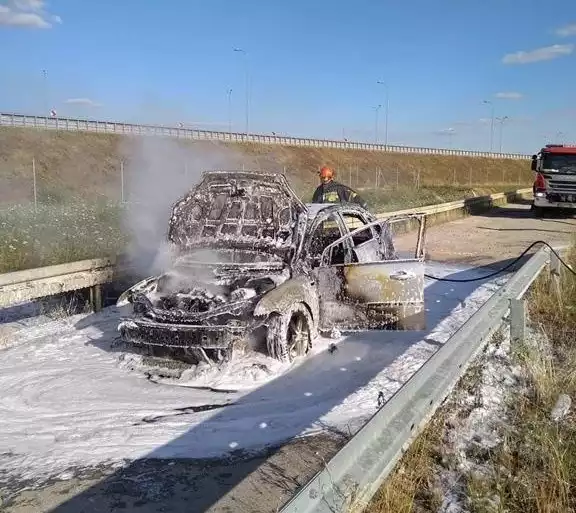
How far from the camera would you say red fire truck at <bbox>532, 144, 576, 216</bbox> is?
21688mm

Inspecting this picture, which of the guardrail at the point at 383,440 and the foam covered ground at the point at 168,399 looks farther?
the foam covered ground at the point at 168,399

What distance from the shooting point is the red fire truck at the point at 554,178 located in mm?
21688

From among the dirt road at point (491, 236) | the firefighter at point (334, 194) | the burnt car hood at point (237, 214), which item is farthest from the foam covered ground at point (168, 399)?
the dirt road at point (491, 236)

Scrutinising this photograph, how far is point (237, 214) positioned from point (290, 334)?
1841 millimetres

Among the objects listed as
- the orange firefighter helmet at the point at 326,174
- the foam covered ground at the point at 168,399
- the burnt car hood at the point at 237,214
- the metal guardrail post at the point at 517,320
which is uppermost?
the orange firefighter helmet at the point at 326,174

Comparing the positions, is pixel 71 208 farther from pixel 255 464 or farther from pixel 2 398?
pixel 255 464

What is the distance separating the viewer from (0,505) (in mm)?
3586

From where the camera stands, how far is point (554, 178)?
21.9 m

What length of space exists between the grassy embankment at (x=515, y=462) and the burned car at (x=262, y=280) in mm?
1982

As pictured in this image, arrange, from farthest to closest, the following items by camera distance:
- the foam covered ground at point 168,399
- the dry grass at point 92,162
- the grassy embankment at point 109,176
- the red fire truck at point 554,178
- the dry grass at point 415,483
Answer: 1. the dry grass at point 92,162
2. the red fire truck at point 554,178
3. the grassy embankment at point 109,176
4. the foam covered ground at point 168,399
5. the dry grass at point 415,483

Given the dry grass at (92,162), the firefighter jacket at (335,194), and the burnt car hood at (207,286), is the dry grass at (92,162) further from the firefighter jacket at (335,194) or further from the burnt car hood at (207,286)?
the burnt car hood at (207,286)

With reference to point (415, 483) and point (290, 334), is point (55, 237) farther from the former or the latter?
point (415, 483)

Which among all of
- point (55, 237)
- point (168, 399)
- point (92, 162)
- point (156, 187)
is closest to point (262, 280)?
point (168, 399)

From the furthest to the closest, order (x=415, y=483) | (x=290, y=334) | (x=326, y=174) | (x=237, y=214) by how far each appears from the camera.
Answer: (x=326, y=174)
(x=237, y=214)
(x=290, y=334)
(x=415, y=483)
